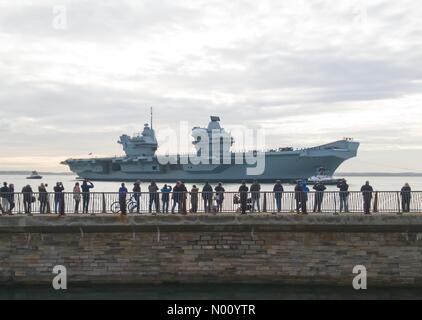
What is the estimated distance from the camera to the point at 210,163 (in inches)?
3588

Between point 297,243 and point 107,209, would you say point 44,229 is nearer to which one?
point 107,209

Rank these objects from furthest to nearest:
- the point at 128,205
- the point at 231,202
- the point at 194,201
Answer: the point at 128,205
the point at 231,202
the point at 194,201

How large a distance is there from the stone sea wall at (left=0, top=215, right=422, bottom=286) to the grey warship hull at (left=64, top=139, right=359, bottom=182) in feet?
214

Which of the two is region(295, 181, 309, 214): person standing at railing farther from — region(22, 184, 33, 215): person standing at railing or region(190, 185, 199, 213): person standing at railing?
region(22, 184, 33, 215): person standing at railing

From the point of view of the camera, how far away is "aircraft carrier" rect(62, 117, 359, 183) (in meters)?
82.2

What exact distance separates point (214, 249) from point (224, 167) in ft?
243

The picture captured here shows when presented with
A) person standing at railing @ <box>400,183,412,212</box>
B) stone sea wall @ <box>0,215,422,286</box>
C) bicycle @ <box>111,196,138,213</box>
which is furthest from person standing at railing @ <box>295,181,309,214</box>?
bicycle @ <box>111,196,138,213</box>

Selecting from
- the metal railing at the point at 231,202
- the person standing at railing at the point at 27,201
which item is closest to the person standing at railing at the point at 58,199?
the metal railing at the point at 231,202

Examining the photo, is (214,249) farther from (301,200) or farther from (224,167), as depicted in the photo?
(224,167)

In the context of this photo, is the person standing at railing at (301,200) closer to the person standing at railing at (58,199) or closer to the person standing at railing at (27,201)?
the person standing at railing at (58,199)

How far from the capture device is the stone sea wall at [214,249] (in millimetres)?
16219

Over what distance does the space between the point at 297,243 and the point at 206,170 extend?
75.5 meters

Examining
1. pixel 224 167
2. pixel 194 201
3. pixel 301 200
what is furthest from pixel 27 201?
pixel 224 167
